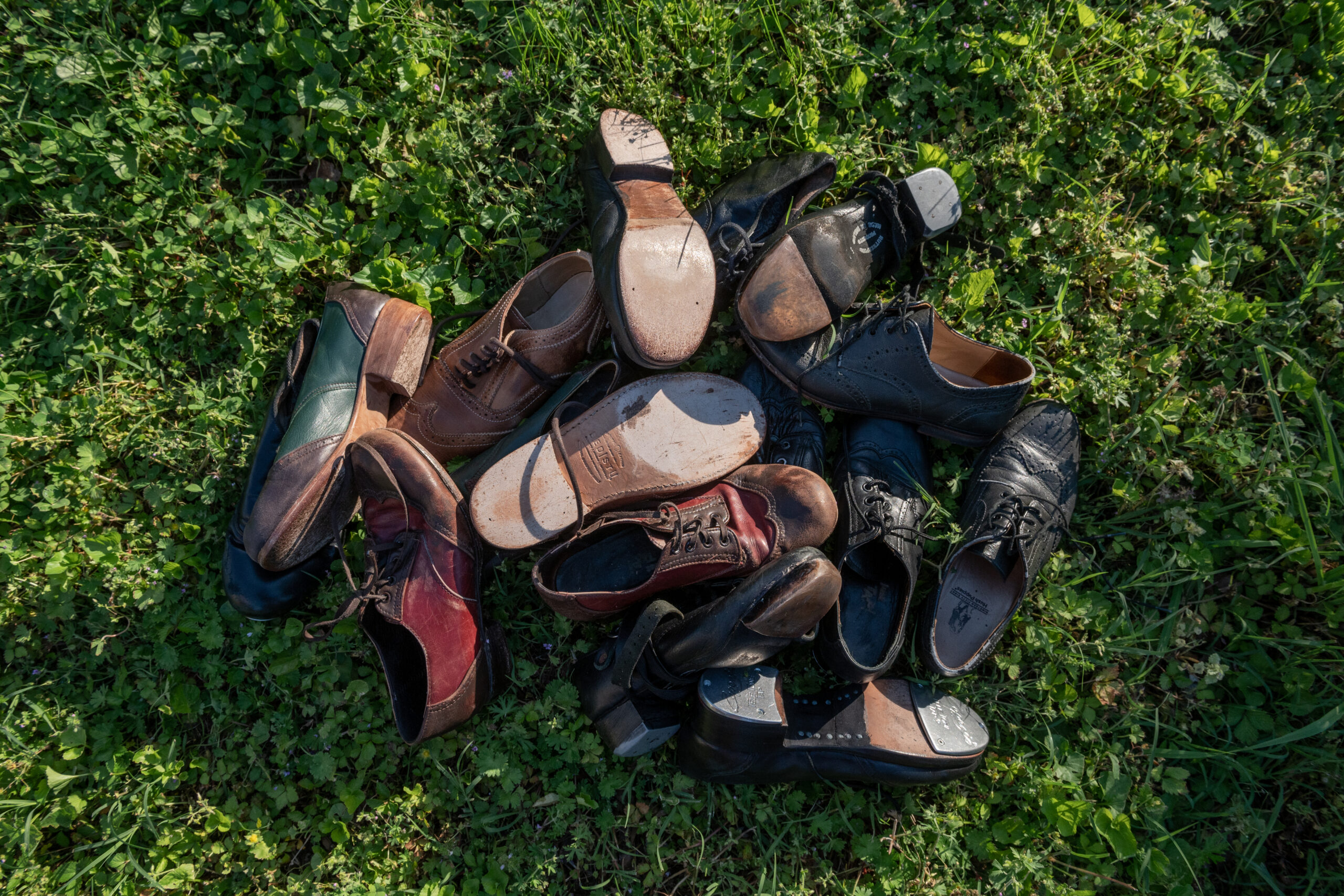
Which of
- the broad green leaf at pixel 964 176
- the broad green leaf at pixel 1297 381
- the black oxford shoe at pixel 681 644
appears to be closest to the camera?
the black oxford shoe at pixel 681 644

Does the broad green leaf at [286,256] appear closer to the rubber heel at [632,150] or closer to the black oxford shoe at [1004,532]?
the rubber heel at [632,150]

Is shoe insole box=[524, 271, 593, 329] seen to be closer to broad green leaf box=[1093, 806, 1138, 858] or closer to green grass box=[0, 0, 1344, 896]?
green grass box=[0, 0, 1344, 896]

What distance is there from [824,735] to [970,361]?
199 cm

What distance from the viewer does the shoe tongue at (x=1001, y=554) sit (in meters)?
3.56

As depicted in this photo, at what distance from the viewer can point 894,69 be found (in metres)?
3.88

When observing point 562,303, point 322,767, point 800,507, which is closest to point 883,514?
point 800,507

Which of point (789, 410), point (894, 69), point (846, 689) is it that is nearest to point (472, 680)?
point (846, 689)

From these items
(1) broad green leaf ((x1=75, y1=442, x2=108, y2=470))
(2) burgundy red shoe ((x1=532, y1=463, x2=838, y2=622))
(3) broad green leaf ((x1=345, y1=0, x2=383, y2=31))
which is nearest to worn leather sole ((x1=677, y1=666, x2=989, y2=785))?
(2) burgundy red shoe ((x1=532, y1=463, x2=838, y2=622))

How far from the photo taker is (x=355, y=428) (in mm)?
3488

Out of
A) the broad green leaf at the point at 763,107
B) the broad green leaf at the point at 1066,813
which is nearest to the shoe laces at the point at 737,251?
the broad green leaf at the point at 763,107

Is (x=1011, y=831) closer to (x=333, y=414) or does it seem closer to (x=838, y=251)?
(x=838, y=251)

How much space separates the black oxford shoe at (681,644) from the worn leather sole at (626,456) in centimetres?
57

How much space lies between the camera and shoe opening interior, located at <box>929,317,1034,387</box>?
354cm

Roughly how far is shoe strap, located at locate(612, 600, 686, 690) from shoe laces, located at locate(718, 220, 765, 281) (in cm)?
168
